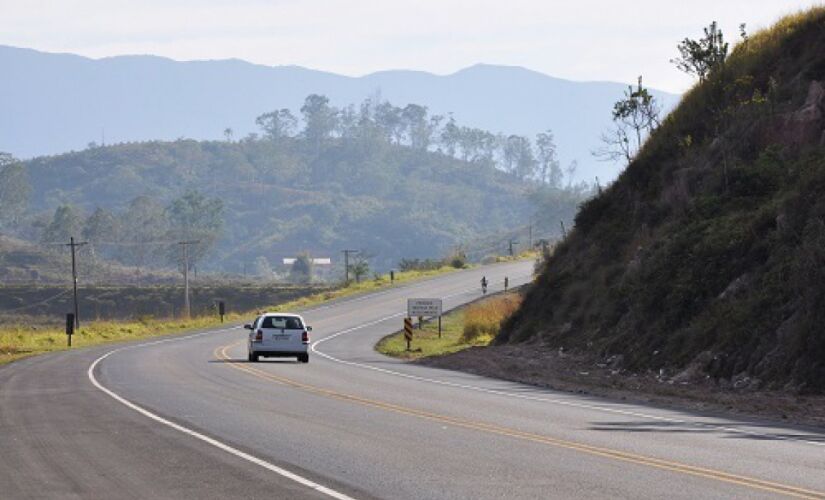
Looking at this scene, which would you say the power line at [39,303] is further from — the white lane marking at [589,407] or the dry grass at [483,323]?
the white lane marking at [589,407]

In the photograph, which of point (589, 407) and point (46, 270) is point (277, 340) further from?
point (46, 270)

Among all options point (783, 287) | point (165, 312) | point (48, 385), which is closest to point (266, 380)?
point (48, 385)

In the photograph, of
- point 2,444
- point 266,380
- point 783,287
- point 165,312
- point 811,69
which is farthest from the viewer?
point 165,312

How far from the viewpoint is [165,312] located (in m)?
131

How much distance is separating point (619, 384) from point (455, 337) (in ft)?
96.8

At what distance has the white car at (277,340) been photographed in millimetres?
42094

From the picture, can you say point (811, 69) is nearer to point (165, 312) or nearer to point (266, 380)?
point (266, 380)

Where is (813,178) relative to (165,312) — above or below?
above

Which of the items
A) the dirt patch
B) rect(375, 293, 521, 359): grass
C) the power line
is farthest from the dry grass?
the power line

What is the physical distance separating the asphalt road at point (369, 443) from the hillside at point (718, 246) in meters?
4.13

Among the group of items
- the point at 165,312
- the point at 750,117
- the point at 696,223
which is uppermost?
the point at 750,117

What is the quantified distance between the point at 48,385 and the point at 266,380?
15.2ft

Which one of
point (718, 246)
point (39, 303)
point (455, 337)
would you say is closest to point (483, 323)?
point (455, 337)

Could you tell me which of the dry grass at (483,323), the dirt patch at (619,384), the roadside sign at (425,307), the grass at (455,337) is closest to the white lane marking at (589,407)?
the dirt patch at (619,384)
